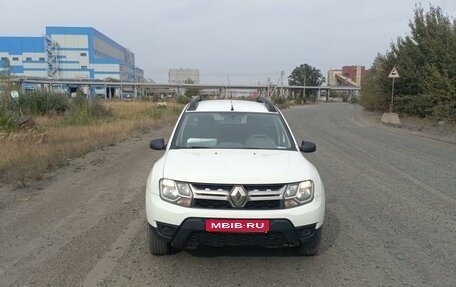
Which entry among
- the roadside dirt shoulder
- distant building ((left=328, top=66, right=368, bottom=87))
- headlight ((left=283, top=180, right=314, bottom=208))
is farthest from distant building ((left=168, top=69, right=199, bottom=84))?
headlight ((left=283, top=180, right=314, bottom=208))

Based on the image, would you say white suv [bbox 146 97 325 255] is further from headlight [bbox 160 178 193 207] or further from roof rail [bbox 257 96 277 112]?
roof rail [bbox 257 96 277 112]

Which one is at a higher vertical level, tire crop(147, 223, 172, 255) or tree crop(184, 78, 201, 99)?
tree crop(184, 78, 201, 99)

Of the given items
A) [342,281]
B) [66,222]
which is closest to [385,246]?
[342,281]

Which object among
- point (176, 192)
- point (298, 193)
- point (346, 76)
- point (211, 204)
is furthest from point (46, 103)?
point (346, 76)

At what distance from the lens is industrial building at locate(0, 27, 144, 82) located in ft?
377

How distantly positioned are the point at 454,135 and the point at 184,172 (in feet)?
54.6

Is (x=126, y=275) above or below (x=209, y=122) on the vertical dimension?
below

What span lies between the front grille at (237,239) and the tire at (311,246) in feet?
Result: 1.24

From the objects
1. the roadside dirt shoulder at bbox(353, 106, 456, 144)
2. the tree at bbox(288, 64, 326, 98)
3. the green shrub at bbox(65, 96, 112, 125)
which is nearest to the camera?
the roadside dirt shoulder at bbox(353, 106, 456, 144)

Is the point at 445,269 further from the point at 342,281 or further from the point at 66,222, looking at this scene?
the point at 66,222

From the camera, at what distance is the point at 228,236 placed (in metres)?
4.06

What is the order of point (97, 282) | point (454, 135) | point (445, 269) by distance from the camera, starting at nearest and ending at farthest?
1. point (97, 282)
2. point (445, 269)
3. point (454, 135)

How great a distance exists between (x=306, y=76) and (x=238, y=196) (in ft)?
460

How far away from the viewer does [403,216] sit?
6258 mm
